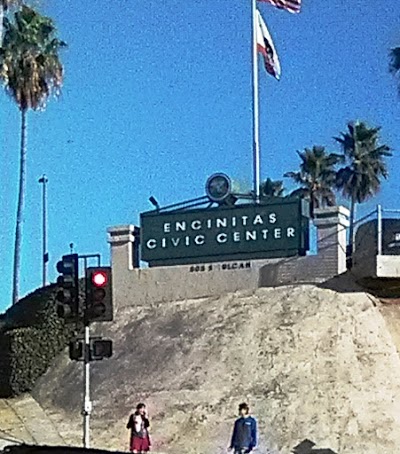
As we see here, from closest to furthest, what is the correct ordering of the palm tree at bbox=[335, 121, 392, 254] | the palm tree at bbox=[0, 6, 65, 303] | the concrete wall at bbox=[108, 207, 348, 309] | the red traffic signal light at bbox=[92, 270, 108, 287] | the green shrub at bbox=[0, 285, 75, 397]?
1. the red traffic signal light at bbox=[92, 270, 108, 287]
2. the concrete wall at bbox=[108, 207, 348, 309]
3. the green shrub at bbox=[0, 285, 75, 397]
4. the palm tree at bbox=[0, 6, 65, 303]
5. the palm tree at bbox=[335, 121, 392, 254]

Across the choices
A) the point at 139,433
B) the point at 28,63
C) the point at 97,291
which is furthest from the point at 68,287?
the point at 28,63

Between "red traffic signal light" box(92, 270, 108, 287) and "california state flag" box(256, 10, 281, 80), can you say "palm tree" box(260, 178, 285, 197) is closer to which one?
"california state flag" box(256, 10, 281, 80)

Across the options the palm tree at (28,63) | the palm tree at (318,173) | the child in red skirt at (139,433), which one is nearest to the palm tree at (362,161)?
the palm tree at (318,173)

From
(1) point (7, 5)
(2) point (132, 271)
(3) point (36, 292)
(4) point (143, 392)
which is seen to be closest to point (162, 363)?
(4) point (143, 392)

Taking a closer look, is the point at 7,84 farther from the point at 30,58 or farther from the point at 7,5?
the point at 7,5

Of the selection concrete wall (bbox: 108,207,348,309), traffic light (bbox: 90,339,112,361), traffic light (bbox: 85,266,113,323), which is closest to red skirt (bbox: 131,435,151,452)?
traffic light (bbox: 90,339,112,361)

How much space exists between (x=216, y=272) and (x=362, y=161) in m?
33.5

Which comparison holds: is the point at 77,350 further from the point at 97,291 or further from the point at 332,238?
the point at 332,238

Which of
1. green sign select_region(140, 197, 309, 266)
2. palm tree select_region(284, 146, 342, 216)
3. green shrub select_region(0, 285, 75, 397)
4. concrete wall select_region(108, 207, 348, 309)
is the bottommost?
green shrub select_region(0, 285, 75, 397)

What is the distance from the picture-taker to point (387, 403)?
2470 centimetres

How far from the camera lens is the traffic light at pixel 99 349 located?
1933 cm

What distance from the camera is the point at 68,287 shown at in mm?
18875

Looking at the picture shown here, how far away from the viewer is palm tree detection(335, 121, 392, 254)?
61656mm

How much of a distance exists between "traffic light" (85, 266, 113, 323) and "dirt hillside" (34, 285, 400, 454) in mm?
6420
